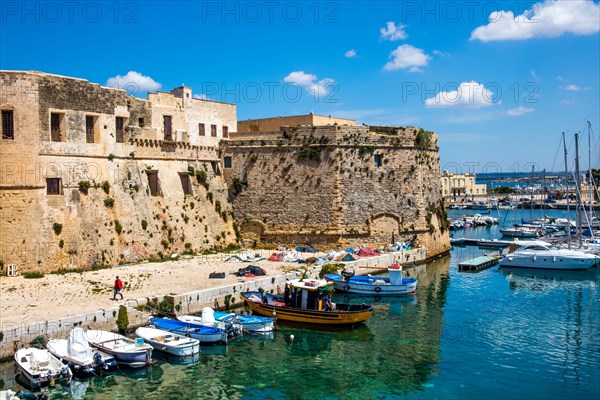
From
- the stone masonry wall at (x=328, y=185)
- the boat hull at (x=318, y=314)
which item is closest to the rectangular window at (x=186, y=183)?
the stone masonry wall at (x=328, y=185)

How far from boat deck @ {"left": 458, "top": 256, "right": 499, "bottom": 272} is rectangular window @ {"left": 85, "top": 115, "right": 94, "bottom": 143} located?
795 inches

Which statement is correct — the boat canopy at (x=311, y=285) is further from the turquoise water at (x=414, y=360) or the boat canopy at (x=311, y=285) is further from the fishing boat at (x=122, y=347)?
the fishing boat at (x=122, y=347)

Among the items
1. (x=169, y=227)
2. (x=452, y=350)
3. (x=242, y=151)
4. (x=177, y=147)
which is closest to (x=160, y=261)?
(x=169, y=227)

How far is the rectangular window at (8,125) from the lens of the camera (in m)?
22.5

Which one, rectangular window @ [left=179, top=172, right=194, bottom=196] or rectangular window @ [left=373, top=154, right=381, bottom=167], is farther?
rectangular window @ [left=373, top=154, right=381, bottom=167]

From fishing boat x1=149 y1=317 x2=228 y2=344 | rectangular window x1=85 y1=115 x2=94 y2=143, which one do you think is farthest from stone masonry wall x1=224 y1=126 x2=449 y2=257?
fishing boat x1=149 y1=317 x2=228 y2=344

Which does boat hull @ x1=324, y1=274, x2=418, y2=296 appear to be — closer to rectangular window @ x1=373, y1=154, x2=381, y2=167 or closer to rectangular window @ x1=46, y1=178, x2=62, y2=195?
rectangular window @ x1=373, y1=154, x2=381, y2=167

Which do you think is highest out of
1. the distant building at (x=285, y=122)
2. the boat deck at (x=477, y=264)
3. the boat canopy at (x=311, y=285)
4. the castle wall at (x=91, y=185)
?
the distant building at (x=285, y=122)

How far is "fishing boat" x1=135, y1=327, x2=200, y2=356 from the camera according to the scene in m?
16.8

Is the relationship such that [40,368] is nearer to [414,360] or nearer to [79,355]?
[79,355]

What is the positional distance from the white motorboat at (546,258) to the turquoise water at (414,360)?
7611 millimetres

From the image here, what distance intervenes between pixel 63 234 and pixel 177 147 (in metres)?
8.69

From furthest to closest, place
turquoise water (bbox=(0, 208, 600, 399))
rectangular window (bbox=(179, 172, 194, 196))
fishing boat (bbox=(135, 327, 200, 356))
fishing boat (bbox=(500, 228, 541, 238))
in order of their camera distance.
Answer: fishing boat (bbox=(500, 228, 541, 238))
rectangular window (bbox=(179, 172, 194, 196))
fishing boat (bbox=(135, 327, 200, 356))
turquoise water (bbox=(0, 208, 600, 399))

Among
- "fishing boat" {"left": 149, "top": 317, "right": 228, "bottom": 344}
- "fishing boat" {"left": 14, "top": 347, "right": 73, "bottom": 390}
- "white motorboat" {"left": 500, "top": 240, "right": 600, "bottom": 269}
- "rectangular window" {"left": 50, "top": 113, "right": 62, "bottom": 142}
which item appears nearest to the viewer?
"fishing boat" {"left": 14, "top": 347, "right": 73, "bottom": 390}
